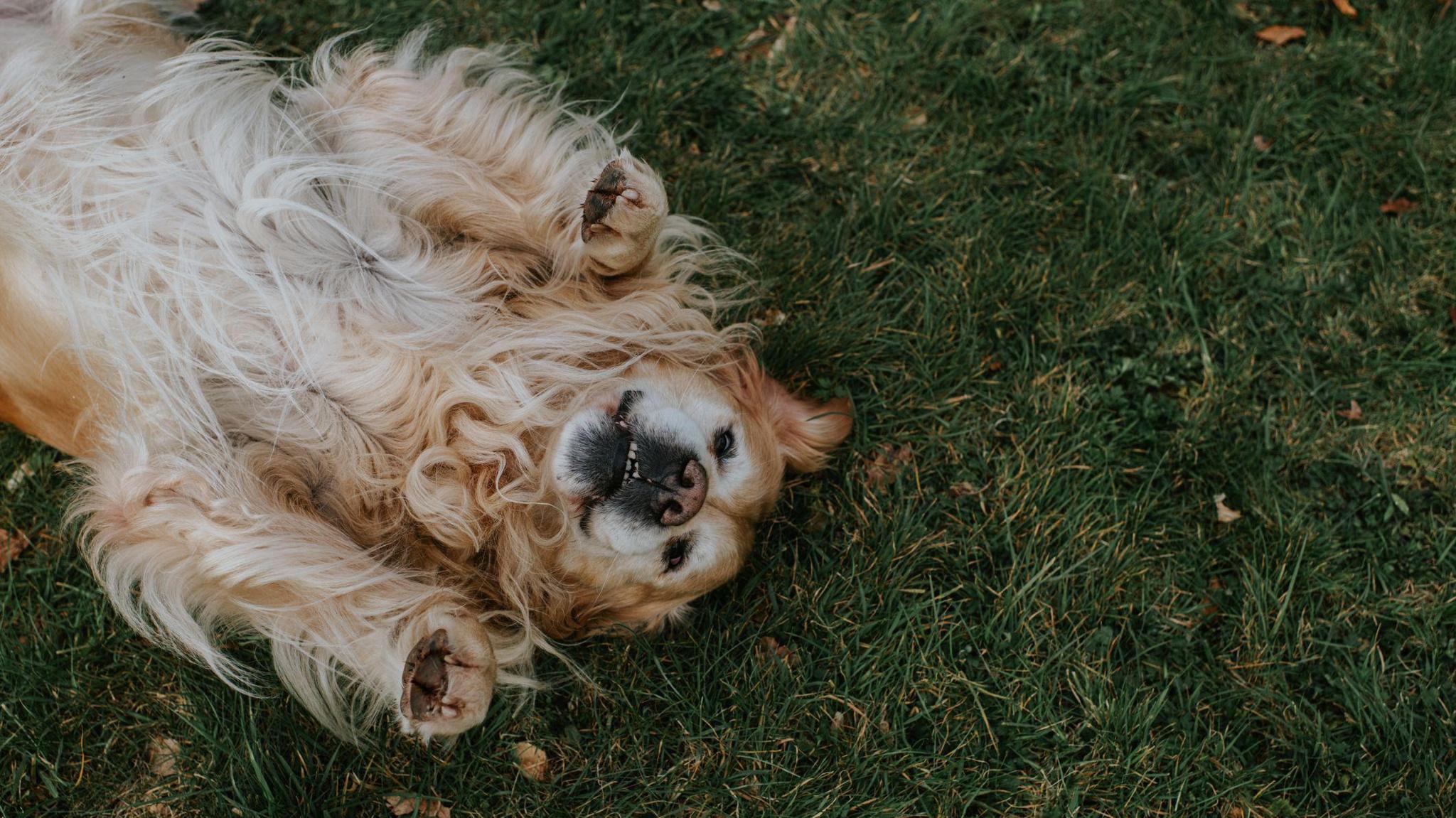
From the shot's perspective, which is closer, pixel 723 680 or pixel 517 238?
pixel 517 238

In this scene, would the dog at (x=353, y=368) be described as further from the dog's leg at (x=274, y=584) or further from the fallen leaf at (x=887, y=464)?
the fallen leaf at (x=887, y=464)

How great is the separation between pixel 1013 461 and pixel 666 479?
58.0 inches

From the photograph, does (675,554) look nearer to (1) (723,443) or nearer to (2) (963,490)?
(1) (723,443)

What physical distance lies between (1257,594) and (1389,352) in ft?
3.76

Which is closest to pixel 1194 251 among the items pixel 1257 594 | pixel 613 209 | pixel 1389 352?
pixel 1389 352

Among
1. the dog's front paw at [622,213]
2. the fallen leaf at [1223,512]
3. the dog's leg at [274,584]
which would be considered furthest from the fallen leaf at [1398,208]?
the dog's leg at [274,584]

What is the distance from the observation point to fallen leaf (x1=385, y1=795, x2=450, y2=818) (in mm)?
3340

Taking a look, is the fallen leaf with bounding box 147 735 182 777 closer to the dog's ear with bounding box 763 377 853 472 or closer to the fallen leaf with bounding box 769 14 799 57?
the dog's ear with bounding box 763 377 853 472

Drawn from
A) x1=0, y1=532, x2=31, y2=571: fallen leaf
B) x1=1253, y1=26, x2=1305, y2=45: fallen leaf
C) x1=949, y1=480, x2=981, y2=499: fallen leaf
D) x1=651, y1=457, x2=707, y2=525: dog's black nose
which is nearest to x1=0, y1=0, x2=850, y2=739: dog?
x1=651, y1=457, x2=707, y2=525: dog's black nose

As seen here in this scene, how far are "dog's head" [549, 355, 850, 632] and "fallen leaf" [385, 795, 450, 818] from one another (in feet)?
2.41

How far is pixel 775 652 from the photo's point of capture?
3529 mm

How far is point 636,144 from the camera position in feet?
13.8

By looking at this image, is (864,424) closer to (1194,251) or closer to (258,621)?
(1194,251)

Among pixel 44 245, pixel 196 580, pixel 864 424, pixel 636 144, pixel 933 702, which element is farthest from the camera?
pixel 636 144
